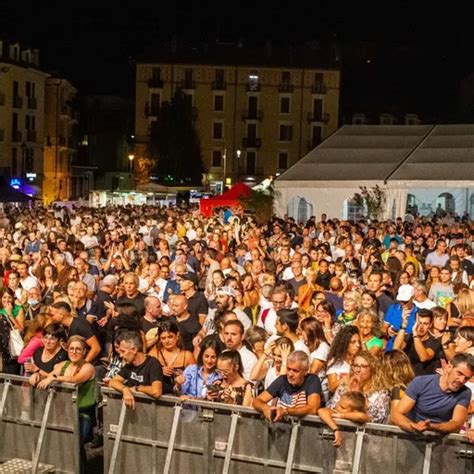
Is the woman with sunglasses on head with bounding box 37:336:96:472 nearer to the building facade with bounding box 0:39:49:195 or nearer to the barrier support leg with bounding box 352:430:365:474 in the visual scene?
the barrier support leg with bounding box 352:430:365:474

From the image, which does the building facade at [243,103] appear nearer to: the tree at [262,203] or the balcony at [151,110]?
the balcony at [151,110]

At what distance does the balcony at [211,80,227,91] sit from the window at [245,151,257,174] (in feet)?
18.0

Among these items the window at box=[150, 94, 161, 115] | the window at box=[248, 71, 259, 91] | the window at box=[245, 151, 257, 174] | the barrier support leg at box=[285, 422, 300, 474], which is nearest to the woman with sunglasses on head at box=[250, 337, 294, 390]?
the barrier support leg at box=[285, 422, 300, 474]

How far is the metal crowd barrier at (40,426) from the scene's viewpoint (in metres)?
7.88

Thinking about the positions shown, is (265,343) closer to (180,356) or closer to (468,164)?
(180,356)

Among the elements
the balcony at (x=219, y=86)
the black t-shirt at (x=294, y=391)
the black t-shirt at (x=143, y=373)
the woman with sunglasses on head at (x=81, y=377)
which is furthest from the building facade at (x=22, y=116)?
the black t-shirt at (x=294, y=391)

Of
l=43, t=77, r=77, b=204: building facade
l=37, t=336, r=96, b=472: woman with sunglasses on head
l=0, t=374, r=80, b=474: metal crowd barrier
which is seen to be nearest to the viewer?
l=0, t=374, r=80, b=474: metal crowd barrier

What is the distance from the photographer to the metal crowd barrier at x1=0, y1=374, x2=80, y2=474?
7.88 metres

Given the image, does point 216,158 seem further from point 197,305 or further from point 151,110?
point 197,305

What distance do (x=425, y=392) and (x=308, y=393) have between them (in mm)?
849

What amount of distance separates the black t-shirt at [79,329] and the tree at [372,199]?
23085 millimetres

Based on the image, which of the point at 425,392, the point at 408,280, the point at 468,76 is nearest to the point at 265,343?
the point at 425,392

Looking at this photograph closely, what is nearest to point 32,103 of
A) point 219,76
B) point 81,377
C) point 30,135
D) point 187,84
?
point 30,135

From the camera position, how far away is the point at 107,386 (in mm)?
7809
